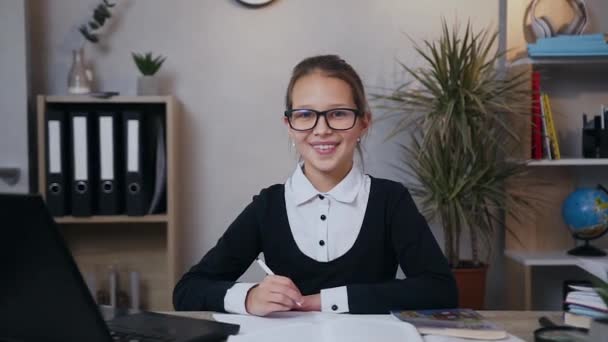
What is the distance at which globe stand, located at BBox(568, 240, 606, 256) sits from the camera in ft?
8.23

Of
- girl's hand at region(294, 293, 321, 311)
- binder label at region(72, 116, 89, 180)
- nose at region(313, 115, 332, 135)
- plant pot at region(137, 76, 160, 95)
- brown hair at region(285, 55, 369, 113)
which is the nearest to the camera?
girl's hand at region(294, 293, 321, 311)

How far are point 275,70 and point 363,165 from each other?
1.96 feet

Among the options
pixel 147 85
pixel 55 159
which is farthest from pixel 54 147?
pixel 147 85

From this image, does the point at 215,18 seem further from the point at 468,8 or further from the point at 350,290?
the point at 350,290

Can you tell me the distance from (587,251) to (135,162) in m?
1.89

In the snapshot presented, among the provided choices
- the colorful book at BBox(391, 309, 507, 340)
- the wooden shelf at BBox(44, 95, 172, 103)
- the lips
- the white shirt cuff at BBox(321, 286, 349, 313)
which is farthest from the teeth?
the wooden shelf at BBox(44, 95, 172, 103)

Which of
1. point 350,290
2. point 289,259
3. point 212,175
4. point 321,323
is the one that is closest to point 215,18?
point 212,175

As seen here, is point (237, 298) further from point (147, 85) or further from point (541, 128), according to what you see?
point (541, 128)

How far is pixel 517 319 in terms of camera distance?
42.6 inches

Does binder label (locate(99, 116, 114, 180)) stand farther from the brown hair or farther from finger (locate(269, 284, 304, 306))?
finger (locate(269, 284, 304, 306))

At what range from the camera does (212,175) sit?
2797mm

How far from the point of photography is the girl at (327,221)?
137 cm

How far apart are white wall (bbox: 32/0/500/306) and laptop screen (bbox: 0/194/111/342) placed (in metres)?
2.02

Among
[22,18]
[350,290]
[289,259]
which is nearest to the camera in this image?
[350,290]
